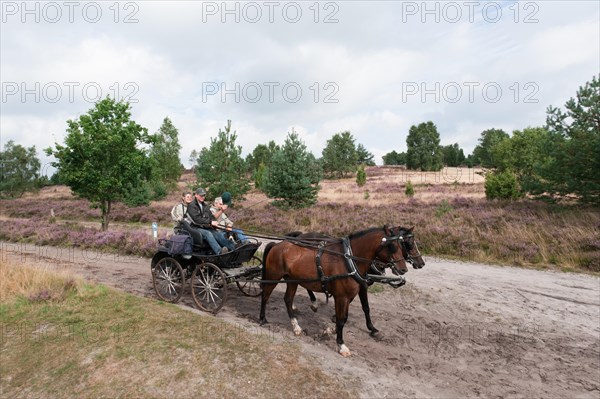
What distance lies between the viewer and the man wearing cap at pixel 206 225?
7.31m

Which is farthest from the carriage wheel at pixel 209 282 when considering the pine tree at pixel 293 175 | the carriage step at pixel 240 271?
the pine tree at pixel 293 175

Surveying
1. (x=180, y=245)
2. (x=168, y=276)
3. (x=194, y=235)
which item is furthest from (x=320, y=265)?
(x=168, y=276)

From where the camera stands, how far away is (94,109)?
16.4 meters

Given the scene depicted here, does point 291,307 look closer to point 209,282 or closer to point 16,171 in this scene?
point 209,282

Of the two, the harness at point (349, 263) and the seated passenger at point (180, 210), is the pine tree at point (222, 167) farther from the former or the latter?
the harness at point (349, 263)

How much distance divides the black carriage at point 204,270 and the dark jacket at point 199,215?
1.71 feet

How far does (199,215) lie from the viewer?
766cm

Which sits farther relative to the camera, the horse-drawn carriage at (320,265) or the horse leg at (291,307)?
the horse leg at (291,307)

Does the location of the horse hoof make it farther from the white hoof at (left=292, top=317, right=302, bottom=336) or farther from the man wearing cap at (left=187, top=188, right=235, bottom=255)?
the man wearing cap at (left=187, top=188, right=235, bottom=255)

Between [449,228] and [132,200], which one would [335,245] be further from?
[132,200]

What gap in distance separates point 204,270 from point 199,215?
4.36 feet

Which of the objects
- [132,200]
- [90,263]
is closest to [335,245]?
[90,263]

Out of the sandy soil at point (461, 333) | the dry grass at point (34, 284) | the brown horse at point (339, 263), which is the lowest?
the sandy soil at point (461, 333)

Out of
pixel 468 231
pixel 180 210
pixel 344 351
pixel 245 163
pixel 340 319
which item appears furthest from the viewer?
pixel 245 163
